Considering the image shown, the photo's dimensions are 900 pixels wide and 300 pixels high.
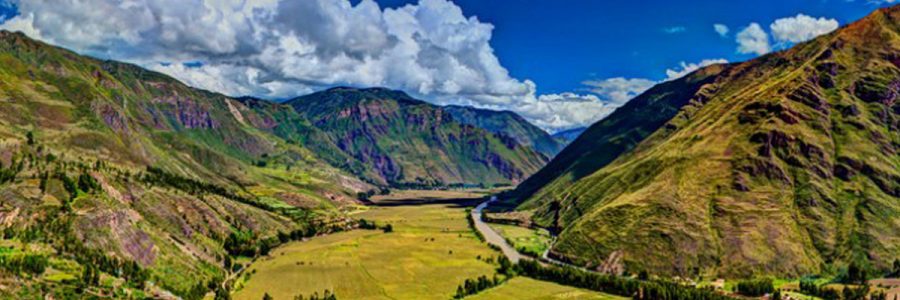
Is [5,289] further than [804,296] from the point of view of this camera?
No

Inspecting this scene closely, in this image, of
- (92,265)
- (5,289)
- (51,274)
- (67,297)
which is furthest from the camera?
(92,265)

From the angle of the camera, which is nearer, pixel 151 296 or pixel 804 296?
pixel 151 296

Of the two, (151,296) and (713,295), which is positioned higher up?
(713,295)

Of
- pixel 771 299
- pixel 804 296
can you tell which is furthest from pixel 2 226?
pixel 804 296

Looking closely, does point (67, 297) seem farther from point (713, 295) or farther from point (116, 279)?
point (713, 295)

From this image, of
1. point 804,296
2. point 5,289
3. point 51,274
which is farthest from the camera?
point 804,296

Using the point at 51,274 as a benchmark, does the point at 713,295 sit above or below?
above

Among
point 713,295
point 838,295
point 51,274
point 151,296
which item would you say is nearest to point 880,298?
point 838,295

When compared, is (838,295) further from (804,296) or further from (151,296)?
(151,296)

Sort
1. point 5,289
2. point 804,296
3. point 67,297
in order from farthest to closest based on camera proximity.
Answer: point 804,296 → point 67,297 → point 5,289
